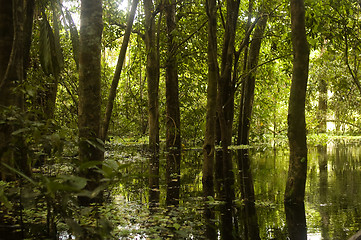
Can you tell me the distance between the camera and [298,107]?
5.40 meters

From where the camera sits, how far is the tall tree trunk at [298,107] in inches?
212

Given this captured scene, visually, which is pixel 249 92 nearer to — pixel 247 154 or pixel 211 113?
pixel 247 154

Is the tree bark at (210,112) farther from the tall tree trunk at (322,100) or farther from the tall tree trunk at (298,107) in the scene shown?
the tall tree trunk at (322,100)

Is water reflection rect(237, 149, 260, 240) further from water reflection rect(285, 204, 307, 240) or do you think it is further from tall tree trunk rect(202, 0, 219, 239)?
tall tree trunk rect(202, 0, 219, 239)

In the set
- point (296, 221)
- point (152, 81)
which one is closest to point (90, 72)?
point (296, 221)

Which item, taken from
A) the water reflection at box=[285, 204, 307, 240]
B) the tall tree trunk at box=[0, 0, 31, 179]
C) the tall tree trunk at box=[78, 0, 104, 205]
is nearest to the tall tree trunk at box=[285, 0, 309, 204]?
the water reflection at box=[285, 204, 307, 240]

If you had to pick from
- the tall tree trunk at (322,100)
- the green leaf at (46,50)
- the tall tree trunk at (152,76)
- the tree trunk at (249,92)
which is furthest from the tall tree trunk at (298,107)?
the tall tree trunk at (322,100)

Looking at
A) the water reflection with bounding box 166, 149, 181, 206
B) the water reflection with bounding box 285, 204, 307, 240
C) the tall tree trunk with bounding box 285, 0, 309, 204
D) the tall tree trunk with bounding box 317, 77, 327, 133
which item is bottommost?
the water reflection with bounding box 285, 204, 307, 240

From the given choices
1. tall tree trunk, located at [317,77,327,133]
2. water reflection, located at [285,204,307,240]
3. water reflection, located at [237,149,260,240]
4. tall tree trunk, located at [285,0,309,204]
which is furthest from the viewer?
tall tree trunk, located at [317,77,327,133]

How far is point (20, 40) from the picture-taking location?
5184mm

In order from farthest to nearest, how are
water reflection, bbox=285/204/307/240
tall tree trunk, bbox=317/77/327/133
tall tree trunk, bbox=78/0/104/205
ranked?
tall tree trunk, bbox=317/77/327/133 → tall tree trunk, bbox=78/0/104/205 → water reflection, bbox=285/204/307/240

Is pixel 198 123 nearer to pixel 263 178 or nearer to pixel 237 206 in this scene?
pixel 263 178

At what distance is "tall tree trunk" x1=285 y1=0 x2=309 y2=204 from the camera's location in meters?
5.39

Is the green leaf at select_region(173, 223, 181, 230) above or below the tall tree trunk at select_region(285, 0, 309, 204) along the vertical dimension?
below
